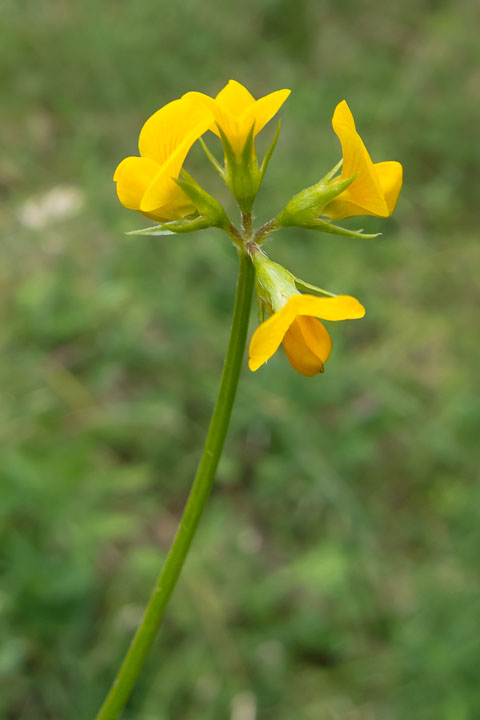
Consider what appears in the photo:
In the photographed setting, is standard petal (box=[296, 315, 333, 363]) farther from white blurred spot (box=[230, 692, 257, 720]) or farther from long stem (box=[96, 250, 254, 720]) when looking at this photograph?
white blurred spot (box=[230, 692, 257, 720])

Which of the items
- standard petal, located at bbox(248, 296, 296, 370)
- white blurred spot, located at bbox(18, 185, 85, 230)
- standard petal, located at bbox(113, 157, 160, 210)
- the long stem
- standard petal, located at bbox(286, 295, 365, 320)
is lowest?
white blurred spot, located at bbox(18, 185, 85, 230)

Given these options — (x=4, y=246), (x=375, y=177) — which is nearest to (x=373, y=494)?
(x=4, y=246)

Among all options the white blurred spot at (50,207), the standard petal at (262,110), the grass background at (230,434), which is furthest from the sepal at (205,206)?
the white blurred spot at (50,207)

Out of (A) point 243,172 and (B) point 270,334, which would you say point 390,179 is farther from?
(B) point 270,334

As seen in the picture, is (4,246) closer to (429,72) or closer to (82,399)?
(82,399)

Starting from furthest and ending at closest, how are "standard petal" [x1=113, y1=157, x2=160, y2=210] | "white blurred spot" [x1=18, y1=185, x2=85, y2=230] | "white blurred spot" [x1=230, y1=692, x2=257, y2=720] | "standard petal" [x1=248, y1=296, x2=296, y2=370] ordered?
"white blurred spot" [x1=18, y1=185, x2=85, y2=230]
"white blurred spot" [x1=230, y1=692, x2=257, y2=720]
"standard petal" [x1=113, y1=157, x2=160, y2=210]
"standard petal" [x1=248, y1=296, x2=296, y2=370]

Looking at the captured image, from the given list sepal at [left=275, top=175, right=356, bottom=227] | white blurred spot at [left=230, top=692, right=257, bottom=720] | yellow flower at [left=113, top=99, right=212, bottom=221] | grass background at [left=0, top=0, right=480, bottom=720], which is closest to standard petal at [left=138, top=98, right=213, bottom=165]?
yellow flower at [left=113, top=99, right=212, bottom=221]

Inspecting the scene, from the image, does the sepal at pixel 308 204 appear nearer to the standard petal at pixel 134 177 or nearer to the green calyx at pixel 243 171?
the green calyx at pixel 243 171

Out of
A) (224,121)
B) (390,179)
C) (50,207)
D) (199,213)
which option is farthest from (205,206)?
(50,207)
